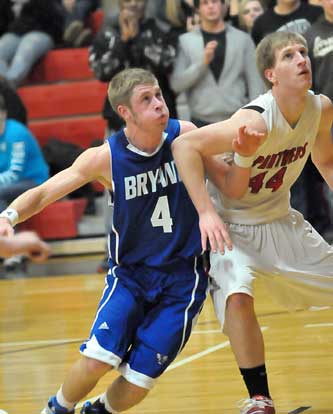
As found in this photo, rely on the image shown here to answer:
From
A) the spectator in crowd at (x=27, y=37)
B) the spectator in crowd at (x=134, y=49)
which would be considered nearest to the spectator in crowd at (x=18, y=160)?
the spectator in crowd at (x=134, y=49)

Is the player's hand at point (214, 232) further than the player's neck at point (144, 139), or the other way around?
the player's neck at point (144, 139)

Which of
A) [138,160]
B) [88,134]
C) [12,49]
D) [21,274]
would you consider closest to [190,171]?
[138,160]

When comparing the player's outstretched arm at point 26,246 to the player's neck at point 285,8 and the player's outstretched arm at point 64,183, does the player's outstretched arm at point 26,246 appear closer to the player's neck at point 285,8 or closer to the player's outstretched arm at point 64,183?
the player's outstretched arm at point 64,183

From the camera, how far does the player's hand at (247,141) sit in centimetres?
421

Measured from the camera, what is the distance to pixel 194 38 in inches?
354

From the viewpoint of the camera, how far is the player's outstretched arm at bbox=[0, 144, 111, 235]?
14.6ft

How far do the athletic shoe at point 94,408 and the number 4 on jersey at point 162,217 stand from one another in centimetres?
77

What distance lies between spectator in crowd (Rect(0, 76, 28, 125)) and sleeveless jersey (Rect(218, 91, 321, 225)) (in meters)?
5.72

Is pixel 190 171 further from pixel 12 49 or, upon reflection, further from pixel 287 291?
pixel 12 49

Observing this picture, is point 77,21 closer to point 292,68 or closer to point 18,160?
point 18,160

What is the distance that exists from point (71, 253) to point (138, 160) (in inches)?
231

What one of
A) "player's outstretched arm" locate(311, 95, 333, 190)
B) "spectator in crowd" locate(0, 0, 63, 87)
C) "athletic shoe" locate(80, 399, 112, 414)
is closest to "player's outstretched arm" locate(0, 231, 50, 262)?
"athletic shoe" locate(80, 399, 112, 414)

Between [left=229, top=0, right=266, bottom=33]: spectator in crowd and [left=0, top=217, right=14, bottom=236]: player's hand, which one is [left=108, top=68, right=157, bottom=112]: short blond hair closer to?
[left=0, top=217, right=14, bottom=236]: player's hand

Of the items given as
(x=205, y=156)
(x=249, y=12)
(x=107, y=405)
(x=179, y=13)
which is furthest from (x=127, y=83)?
(x=179, y=13)
